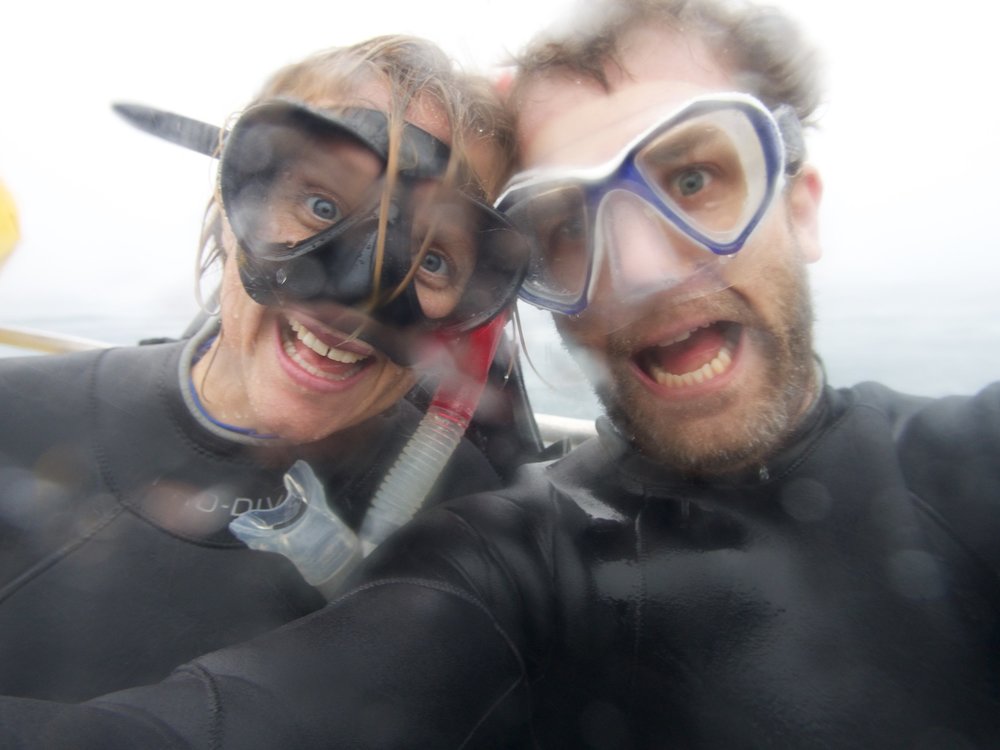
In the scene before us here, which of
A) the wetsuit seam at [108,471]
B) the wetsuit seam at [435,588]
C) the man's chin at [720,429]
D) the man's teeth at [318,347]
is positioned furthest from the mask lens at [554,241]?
the wetsuit seam at [108,471]

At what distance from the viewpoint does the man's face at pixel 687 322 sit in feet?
4.21

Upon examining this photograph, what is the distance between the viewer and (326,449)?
1.55m

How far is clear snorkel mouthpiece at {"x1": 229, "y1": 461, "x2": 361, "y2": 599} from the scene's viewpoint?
1267 millimetres

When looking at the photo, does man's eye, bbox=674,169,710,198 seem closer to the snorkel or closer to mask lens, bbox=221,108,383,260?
the snorkel

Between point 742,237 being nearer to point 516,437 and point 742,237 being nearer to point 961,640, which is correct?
point 961,640

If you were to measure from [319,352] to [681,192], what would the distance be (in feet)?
3.01

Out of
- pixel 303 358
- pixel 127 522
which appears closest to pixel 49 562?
pixel 127 522

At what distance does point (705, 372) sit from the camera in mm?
1335

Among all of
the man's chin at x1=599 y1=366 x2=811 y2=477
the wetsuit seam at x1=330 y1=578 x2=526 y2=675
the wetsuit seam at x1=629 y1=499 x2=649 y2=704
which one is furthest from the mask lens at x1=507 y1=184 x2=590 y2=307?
the wetsuit seam at x1=330 y1=578 x2=526 y2=675

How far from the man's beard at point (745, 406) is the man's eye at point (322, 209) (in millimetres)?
712

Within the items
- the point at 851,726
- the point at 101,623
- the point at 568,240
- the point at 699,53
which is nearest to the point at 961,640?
the point at 851,726

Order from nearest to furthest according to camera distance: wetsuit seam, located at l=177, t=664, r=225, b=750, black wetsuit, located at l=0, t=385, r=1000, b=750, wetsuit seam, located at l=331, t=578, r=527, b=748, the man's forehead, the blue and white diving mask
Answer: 1. wetsuit seam, located at l=177, t=664, r=225, b=750
2. black wetsuit, located at l=0, t=385, r=1000, b=750
3. wetsuit seam, located at l=331, t=578, r=527, b=748
4. the blue and white diving mask
5. the man's forehead

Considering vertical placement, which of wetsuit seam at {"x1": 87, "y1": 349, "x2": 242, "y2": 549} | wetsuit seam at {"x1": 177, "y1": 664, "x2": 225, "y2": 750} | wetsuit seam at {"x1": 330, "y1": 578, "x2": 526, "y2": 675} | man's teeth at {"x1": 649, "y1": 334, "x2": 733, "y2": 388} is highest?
man's teeth at {"x1": 649, "y1": 334, "x2": 733, "y2": 388}

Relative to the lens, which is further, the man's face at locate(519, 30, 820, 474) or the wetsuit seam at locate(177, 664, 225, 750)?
the man's face at locate(519, 30, 820, 474)
